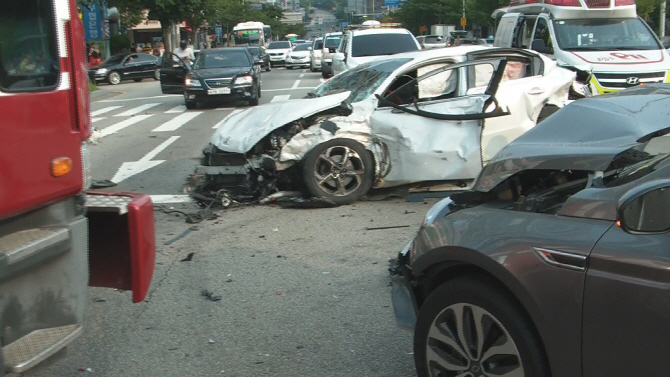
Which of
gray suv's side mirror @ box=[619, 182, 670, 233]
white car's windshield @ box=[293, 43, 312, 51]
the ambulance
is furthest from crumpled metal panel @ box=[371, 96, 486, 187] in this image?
white car's windshield @ box=[293, 43, 312, 51]

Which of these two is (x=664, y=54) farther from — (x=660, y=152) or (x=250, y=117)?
(x=660, y=152)

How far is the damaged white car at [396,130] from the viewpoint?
8.18 meters

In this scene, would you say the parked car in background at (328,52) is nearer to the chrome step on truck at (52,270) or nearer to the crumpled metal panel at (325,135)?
the crumpled metal panel at (325,135)

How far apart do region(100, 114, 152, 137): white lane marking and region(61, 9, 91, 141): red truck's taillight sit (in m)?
12.4

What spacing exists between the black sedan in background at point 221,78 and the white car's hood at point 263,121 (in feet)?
37.4

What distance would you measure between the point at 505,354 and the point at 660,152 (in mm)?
1280

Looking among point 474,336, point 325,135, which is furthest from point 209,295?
point 325,135

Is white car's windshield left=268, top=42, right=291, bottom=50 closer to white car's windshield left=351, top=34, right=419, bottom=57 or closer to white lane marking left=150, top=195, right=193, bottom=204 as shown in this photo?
white car's windshield left=351, top=34, right=419, bottom=57

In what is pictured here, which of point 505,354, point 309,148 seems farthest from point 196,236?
point 505,354

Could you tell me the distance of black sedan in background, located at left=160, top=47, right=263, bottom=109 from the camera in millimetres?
20141

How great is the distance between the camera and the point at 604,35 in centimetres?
1449

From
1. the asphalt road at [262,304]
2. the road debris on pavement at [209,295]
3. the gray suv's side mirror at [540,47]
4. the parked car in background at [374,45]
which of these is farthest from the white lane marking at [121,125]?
the road debris on pavement at [209,295]

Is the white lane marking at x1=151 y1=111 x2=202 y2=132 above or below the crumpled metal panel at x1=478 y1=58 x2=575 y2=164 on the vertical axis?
below

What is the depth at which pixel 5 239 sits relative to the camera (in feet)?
10.8
